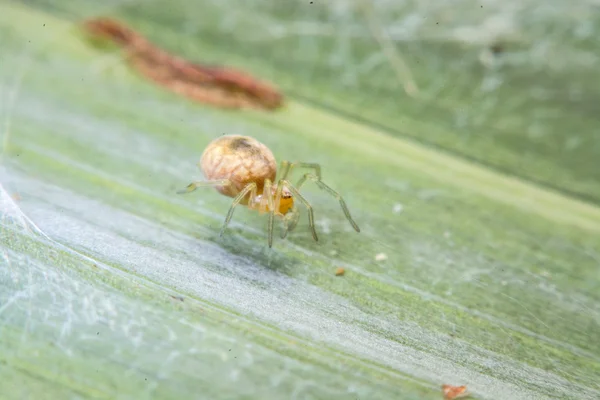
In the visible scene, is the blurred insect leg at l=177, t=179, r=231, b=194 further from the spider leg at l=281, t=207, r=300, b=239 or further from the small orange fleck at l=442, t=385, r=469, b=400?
the small orange fleck at l=442, t=385, r=469, b=400

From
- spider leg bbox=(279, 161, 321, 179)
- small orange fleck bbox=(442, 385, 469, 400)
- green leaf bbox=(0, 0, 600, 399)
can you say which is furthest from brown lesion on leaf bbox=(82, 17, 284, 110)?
small orange fleck bbox=(442, 385, 469, 400)

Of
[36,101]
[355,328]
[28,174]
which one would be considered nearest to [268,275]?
[355,328]

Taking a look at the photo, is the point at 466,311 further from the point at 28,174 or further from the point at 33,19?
the point at 33,19

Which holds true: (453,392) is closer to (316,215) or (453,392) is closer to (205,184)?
(316,215)

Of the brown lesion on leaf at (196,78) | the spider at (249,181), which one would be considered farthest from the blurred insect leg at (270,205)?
the brown lesion on leaf at (196,78)

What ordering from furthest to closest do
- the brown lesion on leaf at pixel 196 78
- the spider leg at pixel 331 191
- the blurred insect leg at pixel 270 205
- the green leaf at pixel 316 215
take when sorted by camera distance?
the brown lesion on leaf at pixel 196 78, the spider leg at pixel 331 191, the blurred insect leg at pixel 270 205, the green leaf at pixel 316 215

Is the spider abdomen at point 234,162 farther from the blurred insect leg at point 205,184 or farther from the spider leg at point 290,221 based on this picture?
the spider leg at point 290,221
